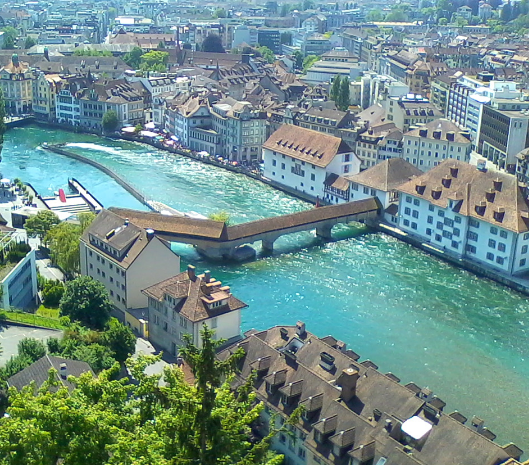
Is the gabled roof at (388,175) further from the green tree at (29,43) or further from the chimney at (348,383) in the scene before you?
the green tree at (29,43)

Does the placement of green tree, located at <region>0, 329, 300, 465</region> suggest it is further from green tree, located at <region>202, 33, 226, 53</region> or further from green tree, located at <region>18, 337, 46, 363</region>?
Result: green tree, located at <region>202, 33, 226, 53</region>

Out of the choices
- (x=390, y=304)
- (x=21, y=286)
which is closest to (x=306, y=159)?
(x=390, y=304)

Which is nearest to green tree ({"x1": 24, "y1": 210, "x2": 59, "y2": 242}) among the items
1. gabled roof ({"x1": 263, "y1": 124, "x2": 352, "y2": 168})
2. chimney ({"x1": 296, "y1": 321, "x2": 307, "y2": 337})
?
gabled roof ({"x1": 263, "y1": 124, "x2": 352, "y2": 168})

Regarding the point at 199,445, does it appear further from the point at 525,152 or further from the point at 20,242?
the point at 525,152

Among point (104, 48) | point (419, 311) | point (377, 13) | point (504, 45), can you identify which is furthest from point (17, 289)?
point (377, 13)

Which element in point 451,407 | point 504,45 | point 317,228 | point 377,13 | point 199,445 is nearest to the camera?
point 199,445

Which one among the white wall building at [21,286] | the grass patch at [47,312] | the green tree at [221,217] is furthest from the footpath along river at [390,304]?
the white wall building at [21,286]
